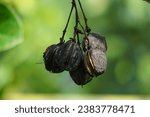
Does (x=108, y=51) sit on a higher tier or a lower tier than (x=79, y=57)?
higher

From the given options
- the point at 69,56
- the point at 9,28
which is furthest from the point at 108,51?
the point at 9,28

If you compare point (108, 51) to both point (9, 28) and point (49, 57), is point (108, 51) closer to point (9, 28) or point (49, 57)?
point (49, 57)

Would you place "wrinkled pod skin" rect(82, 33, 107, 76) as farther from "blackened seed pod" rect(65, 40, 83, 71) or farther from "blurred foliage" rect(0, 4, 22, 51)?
"blurred foliage" rect(0, 4, 22, 51)

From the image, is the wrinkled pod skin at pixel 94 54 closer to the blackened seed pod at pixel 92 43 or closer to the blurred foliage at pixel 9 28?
the blackened seed pod at pixel 92 43

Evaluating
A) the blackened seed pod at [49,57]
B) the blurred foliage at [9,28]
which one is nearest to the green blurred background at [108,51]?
the blackened seed pod at [49,57]

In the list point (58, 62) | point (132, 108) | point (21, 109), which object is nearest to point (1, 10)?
point (58, 62)

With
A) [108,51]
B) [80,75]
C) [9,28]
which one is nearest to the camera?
[9,28]

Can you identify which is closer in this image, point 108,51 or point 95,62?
point 95,62
